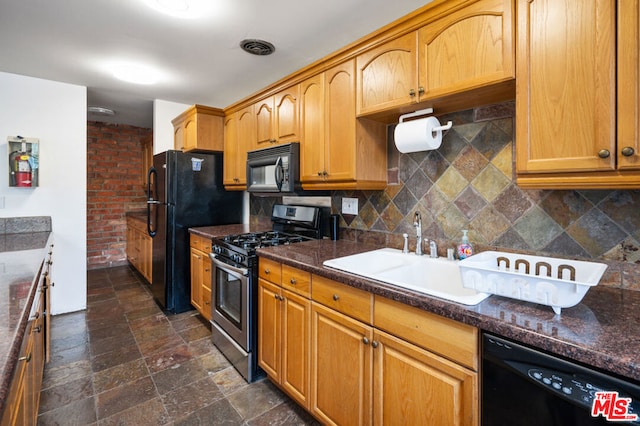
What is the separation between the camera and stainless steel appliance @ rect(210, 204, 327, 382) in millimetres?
2059

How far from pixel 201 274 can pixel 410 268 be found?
2.10 m

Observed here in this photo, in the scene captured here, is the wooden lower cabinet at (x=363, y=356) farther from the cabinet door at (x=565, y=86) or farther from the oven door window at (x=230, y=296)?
the cabinet door at (x=565, y=86)

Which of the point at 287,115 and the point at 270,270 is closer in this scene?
the point at 270,270

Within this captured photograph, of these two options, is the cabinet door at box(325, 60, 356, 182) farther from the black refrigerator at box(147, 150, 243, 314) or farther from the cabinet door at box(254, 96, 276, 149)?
the black refrigerator at box(147, 150, 243, 314)

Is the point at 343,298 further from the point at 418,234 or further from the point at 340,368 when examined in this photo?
the point at 418,234

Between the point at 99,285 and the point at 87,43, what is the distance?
3079mm

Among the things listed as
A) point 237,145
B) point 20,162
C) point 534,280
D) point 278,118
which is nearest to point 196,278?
point 237,145

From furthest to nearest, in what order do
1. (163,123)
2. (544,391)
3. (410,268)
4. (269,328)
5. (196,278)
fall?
(163,123) → (196,278) → (269,328) → (410,268) → (544,391)

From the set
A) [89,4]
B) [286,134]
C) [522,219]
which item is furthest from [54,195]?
[522,219]

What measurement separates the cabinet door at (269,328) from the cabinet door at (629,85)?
1.64 metres

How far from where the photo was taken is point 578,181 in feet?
3.61

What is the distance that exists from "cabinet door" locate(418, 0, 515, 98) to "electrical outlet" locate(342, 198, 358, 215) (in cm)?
96

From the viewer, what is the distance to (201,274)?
2.99 meters

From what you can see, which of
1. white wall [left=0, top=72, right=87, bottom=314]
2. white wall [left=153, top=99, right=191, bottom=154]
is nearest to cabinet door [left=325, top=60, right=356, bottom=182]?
white wall [left=153, top=99, right=191, bottom=154]
